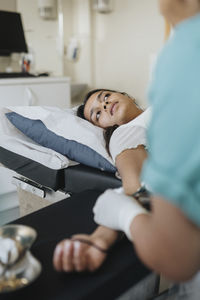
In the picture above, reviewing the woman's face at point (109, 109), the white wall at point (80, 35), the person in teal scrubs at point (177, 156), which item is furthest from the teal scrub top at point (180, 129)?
the white wall at point (80, 35)

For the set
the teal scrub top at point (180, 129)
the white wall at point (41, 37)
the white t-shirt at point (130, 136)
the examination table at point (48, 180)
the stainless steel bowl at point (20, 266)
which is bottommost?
the examination table at point (48, 180)

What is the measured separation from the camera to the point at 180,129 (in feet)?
1.56

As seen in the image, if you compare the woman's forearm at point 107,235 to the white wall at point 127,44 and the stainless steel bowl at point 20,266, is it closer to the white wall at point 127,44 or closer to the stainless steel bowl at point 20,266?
the stainless steel bowl at point 20,266

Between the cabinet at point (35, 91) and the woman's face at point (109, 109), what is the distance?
1.34m

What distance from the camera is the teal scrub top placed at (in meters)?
0.47

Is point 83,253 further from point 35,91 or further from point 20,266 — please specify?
point 35,91

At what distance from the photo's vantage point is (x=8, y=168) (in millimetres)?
1606

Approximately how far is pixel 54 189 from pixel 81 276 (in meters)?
0.71

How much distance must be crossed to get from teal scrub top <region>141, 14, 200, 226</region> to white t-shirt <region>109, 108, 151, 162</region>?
2.78 ft

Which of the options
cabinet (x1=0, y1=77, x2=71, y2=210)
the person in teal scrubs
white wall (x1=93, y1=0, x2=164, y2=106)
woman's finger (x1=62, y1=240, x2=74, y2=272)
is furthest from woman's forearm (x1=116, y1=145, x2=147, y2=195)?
white wall (x1=93, y1=0, x2=164, y2=106)

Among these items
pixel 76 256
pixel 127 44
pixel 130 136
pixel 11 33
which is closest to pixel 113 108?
pixel 130 136

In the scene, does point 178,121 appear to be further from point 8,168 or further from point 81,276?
point 8,168

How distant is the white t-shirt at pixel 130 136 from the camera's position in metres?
1.35

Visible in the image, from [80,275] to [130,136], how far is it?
743mm
